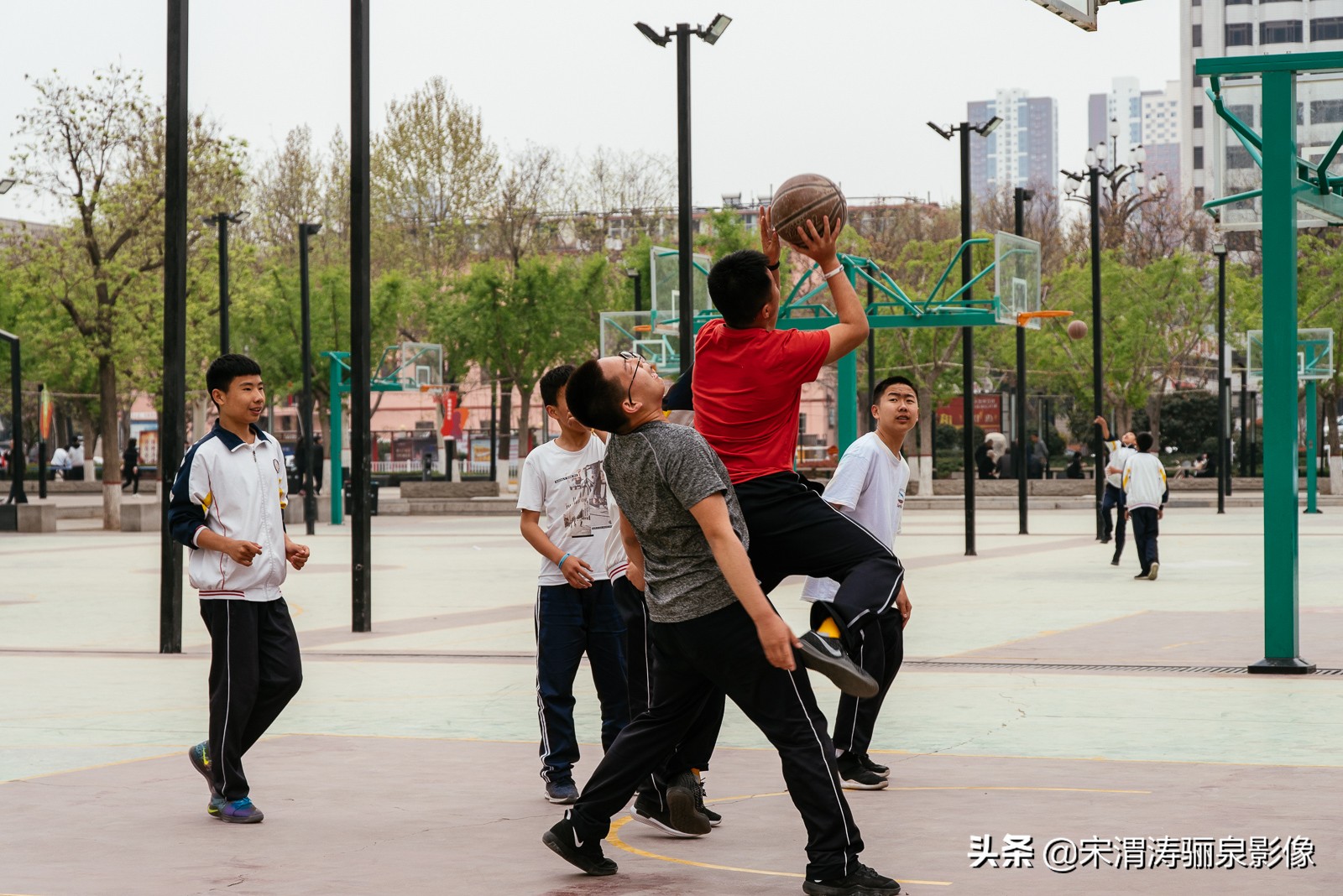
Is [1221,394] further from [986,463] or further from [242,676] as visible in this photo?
[242,676]

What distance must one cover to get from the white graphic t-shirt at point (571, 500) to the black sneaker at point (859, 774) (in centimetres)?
125

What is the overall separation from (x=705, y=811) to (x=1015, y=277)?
20079 millimetres

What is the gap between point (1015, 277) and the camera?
2512cm

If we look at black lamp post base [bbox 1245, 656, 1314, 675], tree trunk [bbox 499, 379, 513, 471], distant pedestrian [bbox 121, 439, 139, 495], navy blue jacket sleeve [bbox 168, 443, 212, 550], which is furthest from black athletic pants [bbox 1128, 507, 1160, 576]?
distant pedestrian [bbox 121, 439, 139, 495]

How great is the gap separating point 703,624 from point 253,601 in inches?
86.6

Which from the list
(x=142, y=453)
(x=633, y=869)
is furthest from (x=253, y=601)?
(x=142, y=453)

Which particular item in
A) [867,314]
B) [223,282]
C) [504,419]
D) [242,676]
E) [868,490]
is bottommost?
[242,676]

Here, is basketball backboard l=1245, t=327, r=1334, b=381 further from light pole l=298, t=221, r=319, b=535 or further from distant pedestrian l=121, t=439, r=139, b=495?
distant pedestrian l=121, t=439, r=139, b=495

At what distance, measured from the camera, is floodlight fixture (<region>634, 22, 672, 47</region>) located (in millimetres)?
19250

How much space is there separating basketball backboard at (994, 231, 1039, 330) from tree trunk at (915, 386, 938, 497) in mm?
16582

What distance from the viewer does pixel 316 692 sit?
10266 millimetres

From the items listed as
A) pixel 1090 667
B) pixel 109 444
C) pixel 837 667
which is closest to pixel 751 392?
pixel 837 667

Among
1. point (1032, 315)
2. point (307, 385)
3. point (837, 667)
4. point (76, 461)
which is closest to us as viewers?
point (837, 667)

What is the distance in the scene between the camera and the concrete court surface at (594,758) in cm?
546
